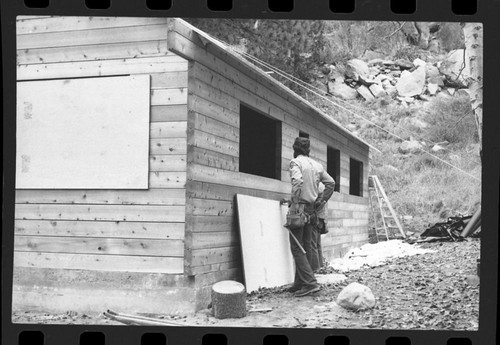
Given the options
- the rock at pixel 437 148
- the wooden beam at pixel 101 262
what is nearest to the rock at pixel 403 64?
the rock at pixel 437 148

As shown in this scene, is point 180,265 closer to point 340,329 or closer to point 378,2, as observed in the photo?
→ point 340,329

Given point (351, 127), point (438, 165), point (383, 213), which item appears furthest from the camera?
point (383, 213)

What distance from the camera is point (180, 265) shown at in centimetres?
675

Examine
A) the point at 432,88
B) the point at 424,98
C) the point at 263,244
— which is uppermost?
the point at 432,88

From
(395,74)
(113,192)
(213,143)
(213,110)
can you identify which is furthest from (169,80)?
(395,74)

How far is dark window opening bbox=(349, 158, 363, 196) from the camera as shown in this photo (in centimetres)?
1296

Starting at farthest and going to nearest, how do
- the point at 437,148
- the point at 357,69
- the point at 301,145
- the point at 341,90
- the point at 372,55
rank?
1. the point at 341,90
2. the point at 437,148
3. the point at 357,69
4. the point at 301,145
5. the point at 372,55

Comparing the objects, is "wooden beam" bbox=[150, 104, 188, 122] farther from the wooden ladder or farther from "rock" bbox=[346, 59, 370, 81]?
the wooden ladder

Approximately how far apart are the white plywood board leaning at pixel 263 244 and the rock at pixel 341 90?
1.80 m

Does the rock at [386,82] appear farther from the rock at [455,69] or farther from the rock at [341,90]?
the rock at [341,90]

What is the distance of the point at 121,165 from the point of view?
6.96 m

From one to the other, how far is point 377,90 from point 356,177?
17.7 feet

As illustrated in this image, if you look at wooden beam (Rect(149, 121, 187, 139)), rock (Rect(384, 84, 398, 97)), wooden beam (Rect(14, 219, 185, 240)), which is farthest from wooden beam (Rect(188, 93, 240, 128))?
rock (Rect(384, 84, 398, 97))

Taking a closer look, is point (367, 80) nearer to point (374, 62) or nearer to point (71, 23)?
point (374, 62)
